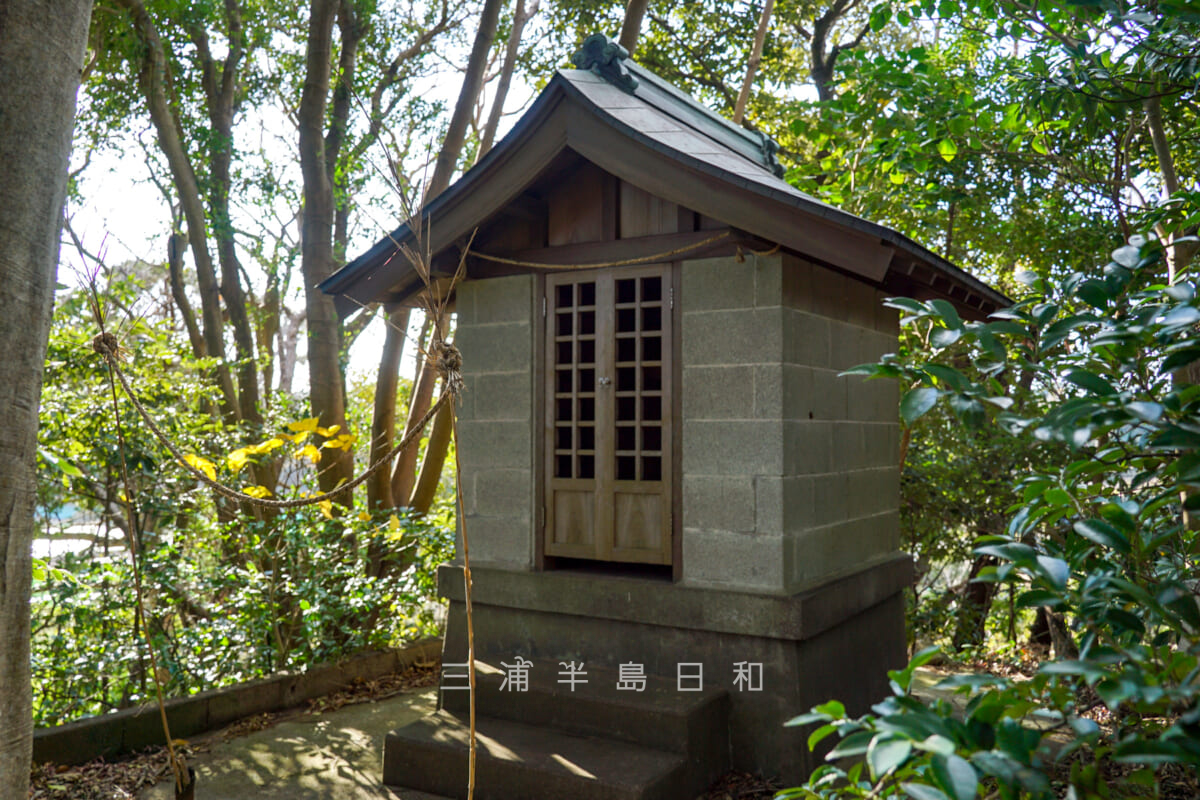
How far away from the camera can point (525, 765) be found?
13.6 feet

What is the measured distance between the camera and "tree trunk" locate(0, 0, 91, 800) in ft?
8.95

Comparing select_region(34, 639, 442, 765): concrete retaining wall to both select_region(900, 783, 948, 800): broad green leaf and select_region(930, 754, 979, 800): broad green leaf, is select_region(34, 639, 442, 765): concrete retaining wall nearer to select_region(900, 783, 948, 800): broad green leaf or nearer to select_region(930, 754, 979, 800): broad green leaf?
select_region(900, 783, 948, 800): broad green leaf

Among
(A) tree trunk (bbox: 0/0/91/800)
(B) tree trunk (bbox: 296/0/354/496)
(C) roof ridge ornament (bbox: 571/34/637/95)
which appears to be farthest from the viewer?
(B) tree trunk (bbox: 296/0/354/496)

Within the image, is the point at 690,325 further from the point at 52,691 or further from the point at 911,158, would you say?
the point at 52,691

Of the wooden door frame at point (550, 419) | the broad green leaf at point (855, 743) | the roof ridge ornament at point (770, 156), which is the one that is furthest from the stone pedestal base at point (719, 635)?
the roof ridge ornament at point (770, 156)

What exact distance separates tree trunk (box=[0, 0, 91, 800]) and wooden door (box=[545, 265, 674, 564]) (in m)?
2.84

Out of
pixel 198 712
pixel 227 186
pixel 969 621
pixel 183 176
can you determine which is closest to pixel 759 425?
pixel 198 712

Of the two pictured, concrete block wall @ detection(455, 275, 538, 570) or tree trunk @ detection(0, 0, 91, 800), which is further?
concrete block wall @ detection(455, 275, 538, 570)

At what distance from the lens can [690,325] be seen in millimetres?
4883

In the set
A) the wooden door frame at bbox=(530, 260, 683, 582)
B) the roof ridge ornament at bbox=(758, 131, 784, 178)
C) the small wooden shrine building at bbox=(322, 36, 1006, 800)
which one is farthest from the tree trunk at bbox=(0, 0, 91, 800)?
the roof ridge ornament at bbox=(758, 131, 784, 178)

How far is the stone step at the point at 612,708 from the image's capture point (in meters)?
4.33

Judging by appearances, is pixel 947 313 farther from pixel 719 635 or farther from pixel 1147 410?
pixel 719 635

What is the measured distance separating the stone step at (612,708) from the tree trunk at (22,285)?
247 centimetres

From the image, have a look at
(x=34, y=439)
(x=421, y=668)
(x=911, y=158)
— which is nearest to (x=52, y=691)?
(x=421, y=668)
